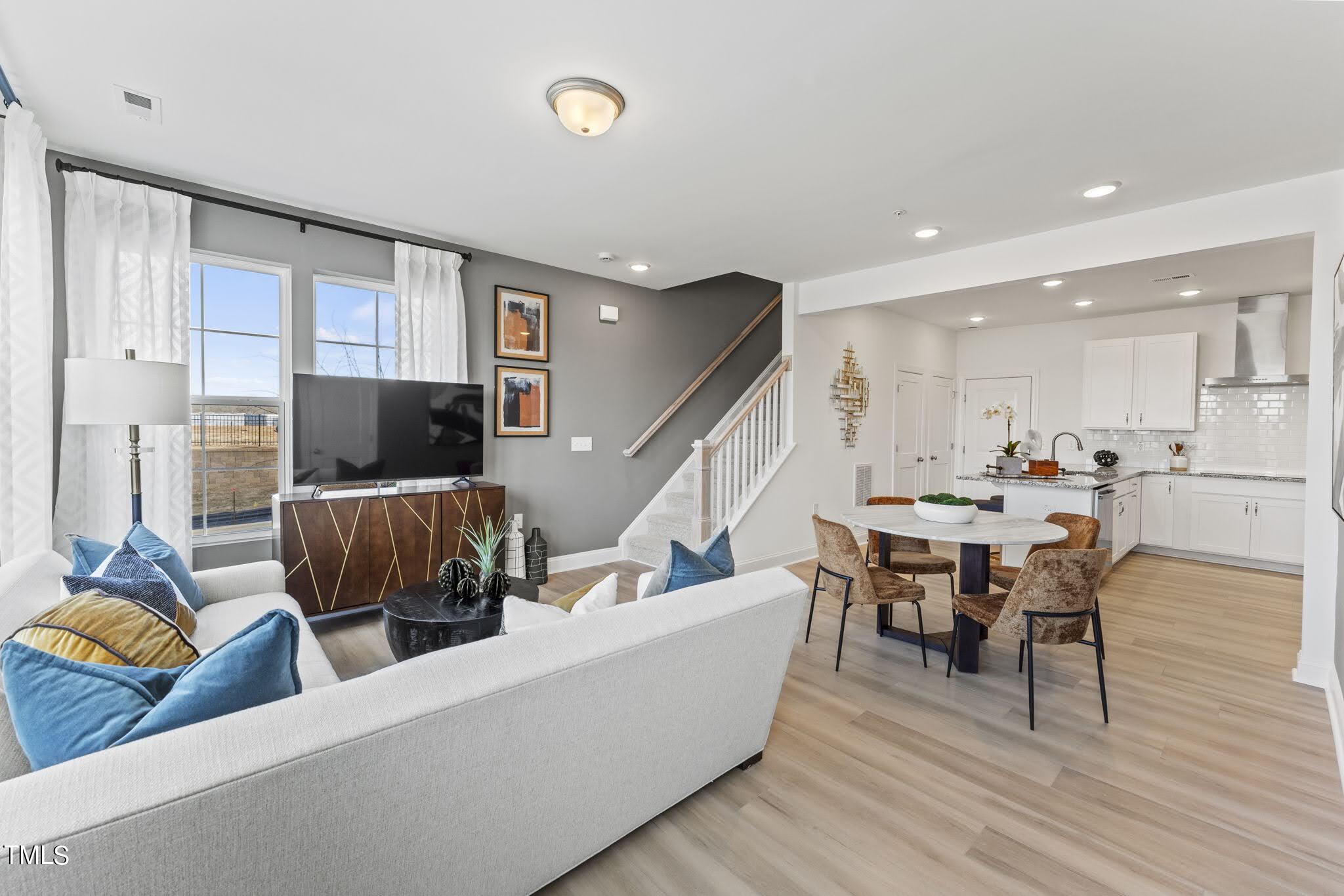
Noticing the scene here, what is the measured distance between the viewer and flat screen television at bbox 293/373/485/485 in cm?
356

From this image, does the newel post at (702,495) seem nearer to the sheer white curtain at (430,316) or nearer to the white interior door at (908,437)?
the sheer white curtain at (430,316)

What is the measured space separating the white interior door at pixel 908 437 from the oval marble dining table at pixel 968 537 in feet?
10.7

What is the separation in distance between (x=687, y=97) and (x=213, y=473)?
336 centimetres

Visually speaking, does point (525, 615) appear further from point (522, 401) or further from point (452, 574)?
point (522, 401)

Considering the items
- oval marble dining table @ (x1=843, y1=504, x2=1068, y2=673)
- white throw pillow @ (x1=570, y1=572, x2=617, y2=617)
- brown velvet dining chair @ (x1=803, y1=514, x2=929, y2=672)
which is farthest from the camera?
brown velvet dining chair @ (x1=803, y1=514, x2=929, y2=672)

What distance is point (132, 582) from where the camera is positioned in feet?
6.01

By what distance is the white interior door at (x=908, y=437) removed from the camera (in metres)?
6.65

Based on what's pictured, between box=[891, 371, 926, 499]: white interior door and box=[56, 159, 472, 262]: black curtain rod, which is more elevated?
box=[56, 159, 472, 262]: black curtain rod

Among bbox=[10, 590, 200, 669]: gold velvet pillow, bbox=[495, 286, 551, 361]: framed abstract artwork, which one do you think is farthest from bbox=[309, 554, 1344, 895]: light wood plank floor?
bbox=[495, 286, 551, 361]: framed abstract artwork

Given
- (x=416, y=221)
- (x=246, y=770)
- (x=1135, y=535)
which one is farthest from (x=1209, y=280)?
(x=246, y=770)

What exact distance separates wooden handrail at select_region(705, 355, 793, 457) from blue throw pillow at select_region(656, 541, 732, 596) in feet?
8.84

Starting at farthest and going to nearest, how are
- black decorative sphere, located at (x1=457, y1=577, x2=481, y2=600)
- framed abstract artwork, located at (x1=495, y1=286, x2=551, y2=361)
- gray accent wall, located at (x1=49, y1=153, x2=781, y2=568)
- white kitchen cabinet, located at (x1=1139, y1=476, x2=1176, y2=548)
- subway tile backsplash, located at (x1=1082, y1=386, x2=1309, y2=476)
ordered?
1. white kitchen cabinet, located at (x1=1139, y1=476, x2=1176, y2=548)
2. subway tile backsplash, located at (x1=1082, y1=386, x2=1309, y2=476)
3. framed abstract artwork, located at (x1=495, y1=286, x2=551, y2=361)
4. gray accent wall, located at (x1=49, y1=153, x2=781, y2=568)
5. black decorative sphere, located at (x1=457, y1=577, x2=481, y2=600)

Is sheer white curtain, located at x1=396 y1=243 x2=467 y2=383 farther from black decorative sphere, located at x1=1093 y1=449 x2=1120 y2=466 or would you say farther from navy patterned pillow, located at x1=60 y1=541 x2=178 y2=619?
black decorative sphere, located at x1=1093 y1=449 x2=1120 y2=466

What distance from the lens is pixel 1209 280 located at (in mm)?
4824
